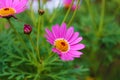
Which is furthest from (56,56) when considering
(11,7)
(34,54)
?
(11,7)

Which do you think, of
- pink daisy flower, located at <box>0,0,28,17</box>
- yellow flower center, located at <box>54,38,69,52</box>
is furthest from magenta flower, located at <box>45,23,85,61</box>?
pink daisy flower, located at <box>0,0,28,17</box>

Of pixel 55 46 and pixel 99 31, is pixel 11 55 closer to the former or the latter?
pixel 55 46

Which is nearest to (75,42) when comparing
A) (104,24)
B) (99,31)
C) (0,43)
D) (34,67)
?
(34,67)

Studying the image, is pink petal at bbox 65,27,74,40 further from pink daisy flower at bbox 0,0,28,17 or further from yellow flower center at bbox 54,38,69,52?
pink daisy flower at bbox 0,0,28,17

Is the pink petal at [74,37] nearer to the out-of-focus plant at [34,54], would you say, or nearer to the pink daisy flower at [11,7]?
the out-of-focus plant at [34,54]

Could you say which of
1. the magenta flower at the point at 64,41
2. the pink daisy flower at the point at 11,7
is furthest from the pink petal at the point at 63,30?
the pink daisy flower at the point at 11,7
